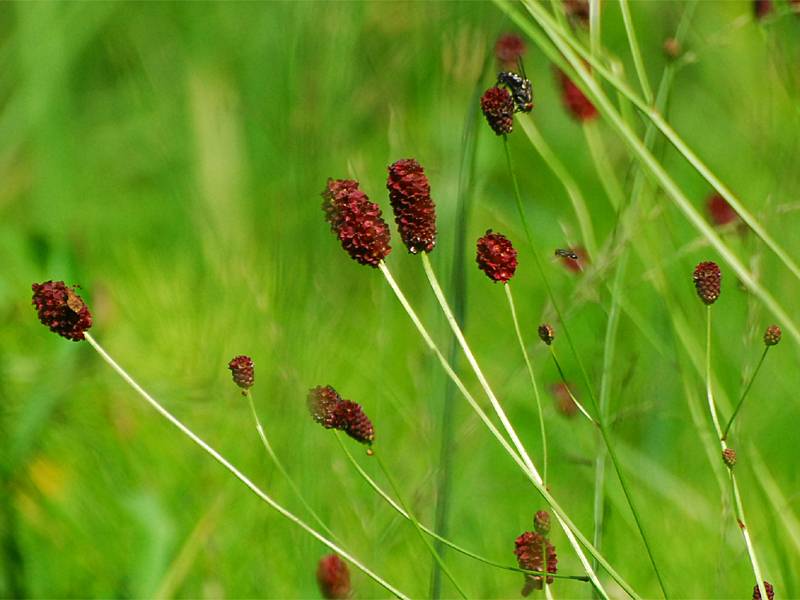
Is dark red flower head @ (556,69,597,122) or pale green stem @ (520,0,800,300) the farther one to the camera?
dark red flower head @ (556,69,597,122)

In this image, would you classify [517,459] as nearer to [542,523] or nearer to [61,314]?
[542,523]

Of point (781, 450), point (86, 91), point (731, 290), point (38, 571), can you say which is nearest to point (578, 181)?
point (731, 290)

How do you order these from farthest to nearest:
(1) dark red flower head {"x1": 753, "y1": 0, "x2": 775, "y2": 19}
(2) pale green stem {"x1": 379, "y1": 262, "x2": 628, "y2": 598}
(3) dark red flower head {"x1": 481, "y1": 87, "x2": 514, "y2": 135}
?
(1) dark red flower head {"x1": 753, "y1": 0, "x2": 775, "y2": 19}
(3) dark red flower head {"x1": 481, "y1": 87, "x2": 514, "y2": 135}
(2) pale green stem {"x1": 379, "y1": 262, "x2": 628, "y2": 598}

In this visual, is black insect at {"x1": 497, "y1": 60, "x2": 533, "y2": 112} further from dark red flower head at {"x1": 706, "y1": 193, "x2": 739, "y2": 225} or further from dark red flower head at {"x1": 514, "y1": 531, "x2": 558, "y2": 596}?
dark red flower head at {"x1": 706, "y1": 193, "x2": 739, "y2": 225}

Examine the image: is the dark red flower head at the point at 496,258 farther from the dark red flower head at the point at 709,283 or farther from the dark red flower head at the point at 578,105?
the dark red flower head at the point at 578,105

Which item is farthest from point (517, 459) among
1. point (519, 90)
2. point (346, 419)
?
point (519, 90)

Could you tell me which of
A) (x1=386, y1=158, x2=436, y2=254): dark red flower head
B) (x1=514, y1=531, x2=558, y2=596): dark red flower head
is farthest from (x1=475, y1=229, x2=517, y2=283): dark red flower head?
(x1=514, y1=531, x2=558, y2=596): dark red flower head
